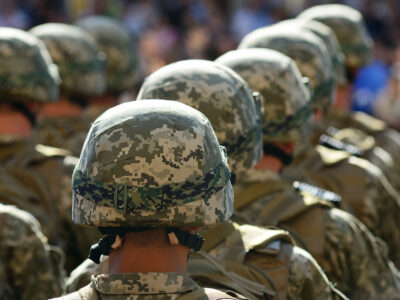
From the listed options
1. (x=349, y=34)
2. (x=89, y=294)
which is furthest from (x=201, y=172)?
(x=349, y=34)

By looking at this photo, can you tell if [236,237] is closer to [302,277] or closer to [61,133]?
[302,277]

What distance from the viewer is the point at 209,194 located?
12.1 feet

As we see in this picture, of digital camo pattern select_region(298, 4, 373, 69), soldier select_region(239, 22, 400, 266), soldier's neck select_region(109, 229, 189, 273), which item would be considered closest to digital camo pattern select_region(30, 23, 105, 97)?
soldier select_region(239, 22, 400, 266)

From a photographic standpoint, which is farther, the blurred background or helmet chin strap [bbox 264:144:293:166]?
the blurred background

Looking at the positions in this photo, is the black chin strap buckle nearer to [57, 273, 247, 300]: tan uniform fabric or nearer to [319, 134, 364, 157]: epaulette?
[57, 273, 247, 300]: tan uniform fabric

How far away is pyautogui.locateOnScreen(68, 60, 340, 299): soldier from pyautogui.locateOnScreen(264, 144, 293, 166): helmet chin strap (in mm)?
470

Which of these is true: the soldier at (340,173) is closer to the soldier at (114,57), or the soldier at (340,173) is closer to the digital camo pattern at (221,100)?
the digital camo pattern at (221,100)

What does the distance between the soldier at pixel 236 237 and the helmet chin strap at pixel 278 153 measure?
470 millimetres

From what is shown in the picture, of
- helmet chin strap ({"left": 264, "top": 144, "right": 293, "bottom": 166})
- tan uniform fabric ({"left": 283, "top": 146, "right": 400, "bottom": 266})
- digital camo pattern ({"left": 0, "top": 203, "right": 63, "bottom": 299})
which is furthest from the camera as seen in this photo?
tan uniform fabric ({"left": 283, "top": 146, "right": 400, "bottom": 266})

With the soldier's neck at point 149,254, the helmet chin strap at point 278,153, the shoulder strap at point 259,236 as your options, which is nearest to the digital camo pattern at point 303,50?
the helmet chin strap at point 278,153

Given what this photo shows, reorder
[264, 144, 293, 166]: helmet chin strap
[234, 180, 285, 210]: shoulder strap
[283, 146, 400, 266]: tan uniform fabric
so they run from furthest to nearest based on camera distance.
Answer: [283, 146, 400, 266]: tan uniform fabric < [264, 144, 293, 166]: helmet chin strap < [234, 180, 285, 210]: shoulder strap

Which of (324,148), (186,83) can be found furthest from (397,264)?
(186,83)

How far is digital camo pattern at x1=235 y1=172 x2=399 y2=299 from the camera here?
5.23m

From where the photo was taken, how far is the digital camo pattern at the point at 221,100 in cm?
490
